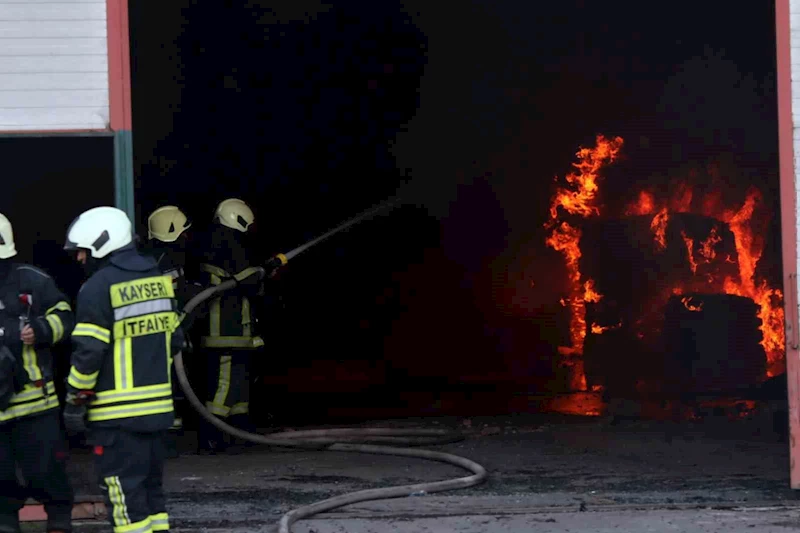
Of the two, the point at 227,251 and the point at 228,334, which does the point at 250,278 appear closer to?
the point at 227,251

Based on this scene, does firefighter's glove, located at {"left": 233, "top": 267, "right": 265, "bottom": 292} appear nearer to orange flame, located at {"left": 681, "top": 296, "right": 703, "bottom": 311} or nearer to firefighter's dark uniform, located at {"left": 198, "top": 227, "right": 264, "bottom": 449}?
firefighter's dark uniform, located at {"left": 198, "top": 227, "right": 264, "bottom": 449}

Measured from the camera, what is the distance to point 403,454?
7492mm

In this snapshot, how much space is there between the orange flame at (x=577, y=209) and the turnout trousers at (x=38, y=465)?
9776 millimetres

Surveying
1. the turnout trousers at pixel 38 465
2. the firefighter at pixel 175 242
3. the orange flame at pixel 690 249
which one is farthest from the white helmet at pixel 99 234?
the orange flame at pixel 690 249

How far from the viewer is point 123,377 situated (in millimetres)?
4969

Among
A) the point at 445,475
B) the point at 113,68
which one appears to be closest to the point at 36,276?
the point at 113,68

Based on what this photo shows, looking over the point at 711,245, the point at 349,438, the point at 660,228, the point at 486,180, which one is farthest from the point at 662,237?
the point at 349,438

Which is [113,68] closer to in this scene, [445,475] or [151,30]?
[445,475]

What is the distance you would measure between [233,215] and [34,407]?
298 centimetres

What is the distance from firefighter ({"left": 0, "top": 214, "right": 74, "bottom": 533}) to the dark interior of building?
5.73m

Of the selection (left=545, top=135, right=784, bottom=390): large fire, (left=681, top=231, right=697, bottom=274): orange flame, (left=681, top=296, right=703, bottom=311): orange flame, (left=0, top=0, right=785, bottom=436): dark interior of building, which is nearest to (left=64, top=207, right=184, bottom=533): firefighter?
(left=0, top=0, right=785, bottom=436): dark interior of building

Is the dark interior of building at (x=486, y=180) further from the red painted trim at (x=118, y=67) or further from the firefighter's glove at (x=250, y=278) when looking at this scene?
the red painted trim at (x=118, y=67)

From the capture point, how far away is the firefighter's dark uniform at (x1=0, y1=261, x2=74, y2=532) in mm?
5402

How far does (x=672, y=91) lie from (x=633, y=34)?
114cm
